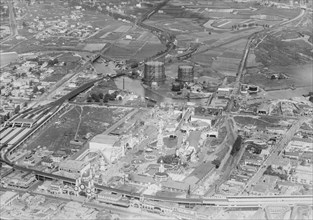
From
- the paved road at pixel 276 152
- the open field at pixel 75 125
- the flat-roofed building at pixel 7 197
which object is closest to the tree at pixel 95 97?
the open field at pixel 75 125

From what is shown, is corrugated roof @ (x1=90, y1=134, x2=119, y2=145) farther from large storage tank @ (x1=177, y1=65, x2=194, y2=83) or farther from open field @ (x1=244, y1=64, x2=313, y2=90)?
open field @ (x1=244, y1=64, x2=313, y2=90)

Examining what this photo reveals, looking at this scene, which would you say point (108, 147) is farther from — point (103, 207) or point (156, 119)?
point (156, 119)

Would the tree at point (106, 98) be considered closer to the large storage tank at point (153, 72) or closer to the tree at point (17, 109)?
the large storage tank at point (153, 72)

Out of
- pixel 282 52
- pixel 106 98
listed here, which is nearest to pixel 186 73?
pixel 106 98

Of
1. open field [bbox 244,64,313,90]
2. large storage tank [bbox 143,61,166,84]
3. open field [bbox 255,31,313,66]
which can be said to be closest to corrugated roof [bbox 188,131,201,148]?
large storage tank [bbox 143,61,166,84]

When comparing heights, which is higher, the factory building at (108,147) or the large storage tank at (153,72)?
the factory building at (108,147)

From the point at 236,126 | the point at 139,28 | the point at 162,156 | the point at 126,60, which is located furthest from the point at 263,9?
the point at 162,156
